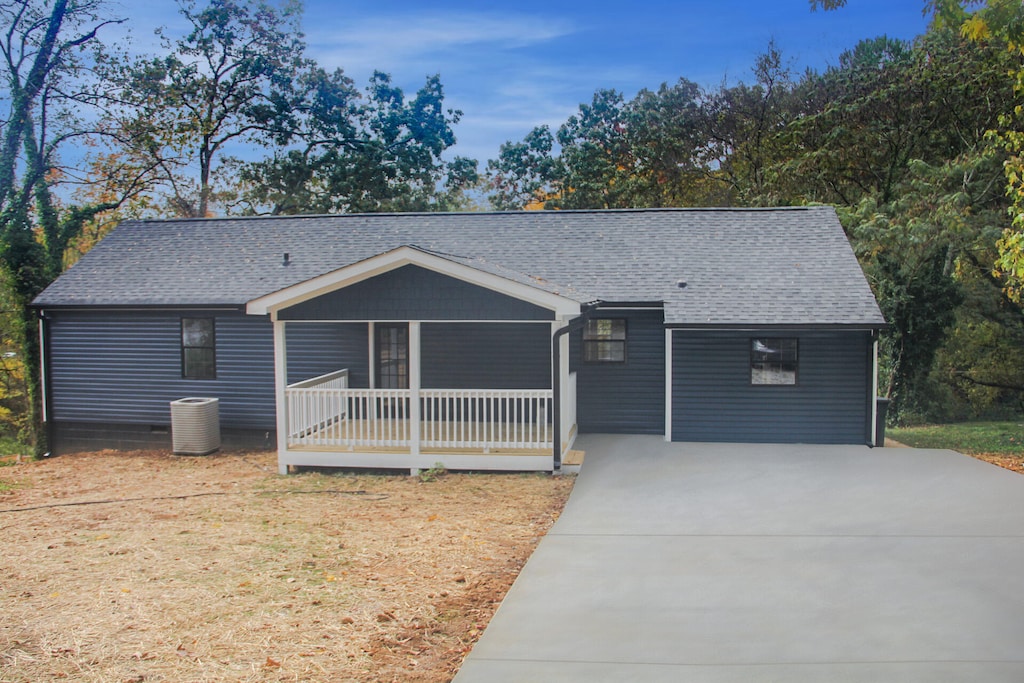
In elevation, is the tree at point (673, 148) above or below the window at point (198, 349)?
above

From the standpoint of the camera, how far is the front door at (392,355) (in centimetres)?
1367

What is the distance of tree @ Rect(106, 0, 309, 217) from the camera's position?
2752cm

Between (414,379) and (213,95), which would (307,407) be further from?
(213,95)

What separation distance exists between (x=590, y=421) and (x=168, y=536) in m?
7.25

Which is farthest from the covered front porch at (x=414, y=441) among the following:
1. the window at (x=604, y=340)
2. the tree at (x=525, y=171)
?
the tree at (x=525, y=171)

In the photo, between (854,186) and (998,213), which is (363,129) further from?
(998,213)

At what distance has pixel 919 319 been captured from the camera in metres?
15.9

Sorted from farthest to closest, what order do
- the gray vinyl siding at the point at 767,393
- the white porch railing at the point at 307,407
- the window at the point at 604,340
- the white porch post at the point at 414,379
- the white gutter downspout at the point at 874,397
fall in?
1. the window at the point at 604,340
2. the gray vinyl siding at the point at 767,393
3. the white gutter downspout at the point at 874,397
4. the white porch railing at the point at 307,407
5. the white porch post at the point at 414,379

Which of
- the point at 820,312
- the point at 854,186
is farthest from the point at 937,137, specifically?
the point at 820,312

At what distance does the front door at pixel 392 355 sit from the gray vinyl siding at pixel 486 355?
1.36ft

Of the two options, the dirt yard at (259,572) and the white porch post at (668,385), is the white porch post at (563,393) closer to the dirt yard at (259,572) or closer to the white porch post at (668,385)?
the dirt yard at (259,572)

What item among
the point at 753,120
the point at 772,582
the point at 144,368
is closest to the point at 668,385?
the point at 772,582

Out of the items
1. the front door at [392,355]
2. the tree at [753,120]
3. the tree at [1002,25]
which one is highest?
the tree at [753,120]

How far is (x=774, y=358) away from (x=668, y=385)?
1.77 metres
